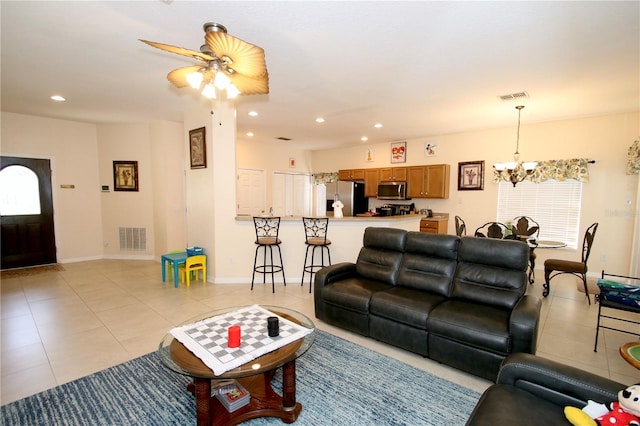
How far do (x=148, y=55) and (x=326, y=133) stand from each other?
4044 mm

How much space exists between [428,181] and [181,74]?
5527 mm

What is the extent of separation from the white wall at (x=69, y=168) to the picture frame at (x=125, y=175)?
0.40 meters

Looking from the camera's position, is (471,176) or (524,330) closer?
(524,330)

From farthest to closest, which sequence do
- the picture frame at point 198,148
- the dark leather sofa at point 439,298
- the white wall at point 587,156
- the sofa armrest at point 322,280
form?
the white wall at point 587,156 → the picture frame at point 198,148 → the sofa armrest at point 322,280 → the dark leather sofa at point 439,298

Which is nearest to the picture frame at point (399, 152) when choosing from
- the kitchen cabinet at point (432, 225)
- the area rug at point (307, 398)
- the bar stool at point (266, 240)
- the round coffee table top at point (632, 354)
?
the kitchen cabinet at point (432, 225)

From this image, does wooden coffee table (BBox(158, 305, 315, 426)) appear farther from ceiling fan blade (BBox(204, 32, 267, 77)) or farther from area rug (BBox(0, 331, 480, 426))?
ceiling fan blade (BBox(204, 32, 267, 77))

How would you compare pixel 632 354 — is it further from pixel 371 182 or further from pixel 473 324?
pixel 371 182

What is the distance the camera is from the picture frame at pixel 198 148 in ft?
15.5

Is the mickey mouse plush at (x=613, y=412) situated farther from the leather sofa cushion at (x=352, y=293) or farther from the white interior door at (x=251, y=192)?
the white interior door at (x=251, y=192)

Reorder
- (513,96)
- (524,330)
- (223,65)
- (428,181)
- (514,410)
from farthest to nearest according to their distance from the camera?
(428,181)
(513,96)
(223,65)
(524,330)
(514,410)

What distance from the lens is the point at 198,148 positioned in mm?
4859

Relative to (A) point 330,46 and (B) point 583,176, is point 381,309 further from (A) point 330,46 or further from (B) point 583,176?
(B) point 583,176

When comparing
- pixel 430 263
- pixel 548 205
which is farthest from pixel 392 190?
pixel 430 263

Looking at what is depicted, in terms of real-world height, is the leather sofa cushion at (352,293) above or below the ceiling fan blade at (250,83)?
below
